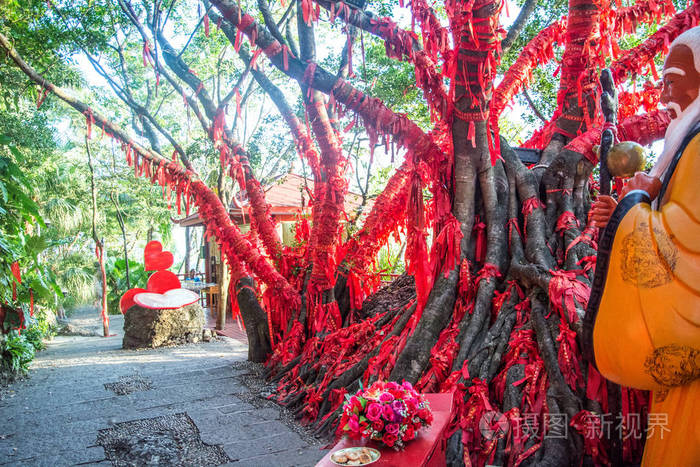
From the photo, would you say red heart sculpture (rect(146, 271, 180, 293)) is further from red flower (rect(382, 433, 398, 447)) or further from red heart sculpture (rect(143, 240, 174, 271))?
red flower (rect(382, 433, 398, 447))

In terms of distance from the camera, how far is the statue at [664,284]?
5.32 ft

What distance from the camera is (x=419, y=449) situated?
7.31 feet

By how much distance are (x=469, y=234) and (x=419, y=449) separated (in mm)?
2310

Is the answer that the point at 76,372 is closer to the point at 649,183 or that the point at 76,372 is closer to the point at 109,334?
the point at 109,334

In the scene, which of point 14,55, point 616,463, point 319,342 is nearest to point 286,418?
point 319,342

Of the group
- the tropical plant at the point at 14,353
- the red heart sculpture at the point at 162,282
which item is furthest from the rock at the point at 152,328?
the tropical plant at the point at 14,353

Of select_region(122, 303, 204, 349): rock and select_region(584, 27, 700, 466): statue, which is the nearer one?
select_region(584, 27, 700, 466): statue

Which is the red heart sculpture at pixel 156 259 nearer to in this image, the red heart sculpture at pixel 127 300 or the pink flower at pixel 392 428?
the red heart sculpture at pixel 127 300

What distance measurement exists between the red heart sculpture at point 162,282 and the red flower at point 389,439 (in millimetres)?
7204

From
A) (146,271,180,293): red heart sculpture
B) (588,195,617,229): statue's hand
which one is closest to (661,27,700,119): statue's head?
(588,195,617,229): statue's hand

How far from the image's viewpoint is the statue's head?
183 centimetres

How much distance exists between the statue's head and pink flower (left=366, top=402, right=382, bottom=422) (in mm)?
1758

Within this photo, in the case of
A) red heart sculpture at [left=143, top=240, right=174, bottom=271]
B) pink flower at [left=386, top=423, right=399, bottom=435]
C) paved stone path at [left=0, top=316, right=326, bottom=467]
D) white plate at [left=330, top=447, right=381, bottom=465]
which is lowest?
paved stone path at [left=0, top=316, right=326, bottom=467]

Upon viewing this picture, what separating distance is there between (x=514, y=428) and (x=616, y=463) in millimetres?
556
